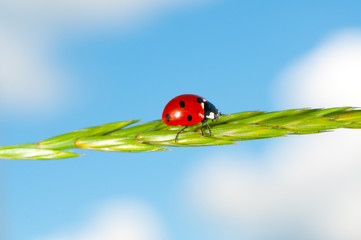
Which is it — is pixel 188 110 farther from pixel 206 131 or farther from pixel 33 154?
pixel 33 154

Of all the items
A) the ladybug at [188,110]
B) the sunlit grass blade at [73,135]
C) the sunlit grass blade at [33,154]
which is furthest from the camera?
the ladybug at [188,110]

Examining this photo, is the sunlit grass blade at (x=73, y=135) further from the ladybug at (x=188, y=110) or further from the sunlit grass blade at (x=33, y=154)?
the ladybug at (x=188, y=110)

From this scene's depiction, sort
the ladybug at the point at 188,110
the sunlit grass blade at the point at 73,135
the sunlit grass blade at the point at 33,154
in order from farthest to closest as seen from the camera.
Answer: the ladybug at the point at 188,110 → the sunlit grass blade at the point at 73,135 → the sunlit grass blade at the point at 33,154

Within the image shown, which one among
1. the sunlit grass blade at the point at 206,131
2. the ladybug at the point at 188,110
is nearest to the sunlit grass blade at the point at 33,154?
the sunlit grass blade at the point at 206,131

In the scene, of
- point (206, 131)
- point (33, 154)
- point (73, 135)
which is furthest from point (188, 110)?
point (33, 154)

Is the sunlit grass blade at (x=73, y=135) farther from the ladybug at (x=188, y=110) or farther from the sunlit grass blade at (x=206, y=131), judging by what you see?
the ladybug at (x=188, y=110)

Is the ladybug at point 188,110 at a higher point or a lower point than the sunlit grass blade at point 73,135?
higher

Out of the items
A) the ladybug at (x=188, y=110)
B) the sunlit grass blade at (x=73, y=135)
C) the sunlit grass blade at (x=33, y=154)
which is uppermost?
the ladybug at (x=188, y=110)

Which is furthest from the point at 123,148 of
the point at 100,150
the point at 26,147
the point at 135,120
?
the point at 26,147

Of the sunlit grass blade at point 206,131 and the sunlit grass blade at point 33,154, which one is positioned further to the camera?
the sunlit grass blade at point 206,131

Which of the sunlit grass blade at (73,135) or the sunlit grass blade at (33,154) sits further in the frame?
the sunlit grass blade at (73,135)

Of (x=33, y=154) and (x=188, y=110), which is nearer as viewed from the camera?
(x=33, y=154)
